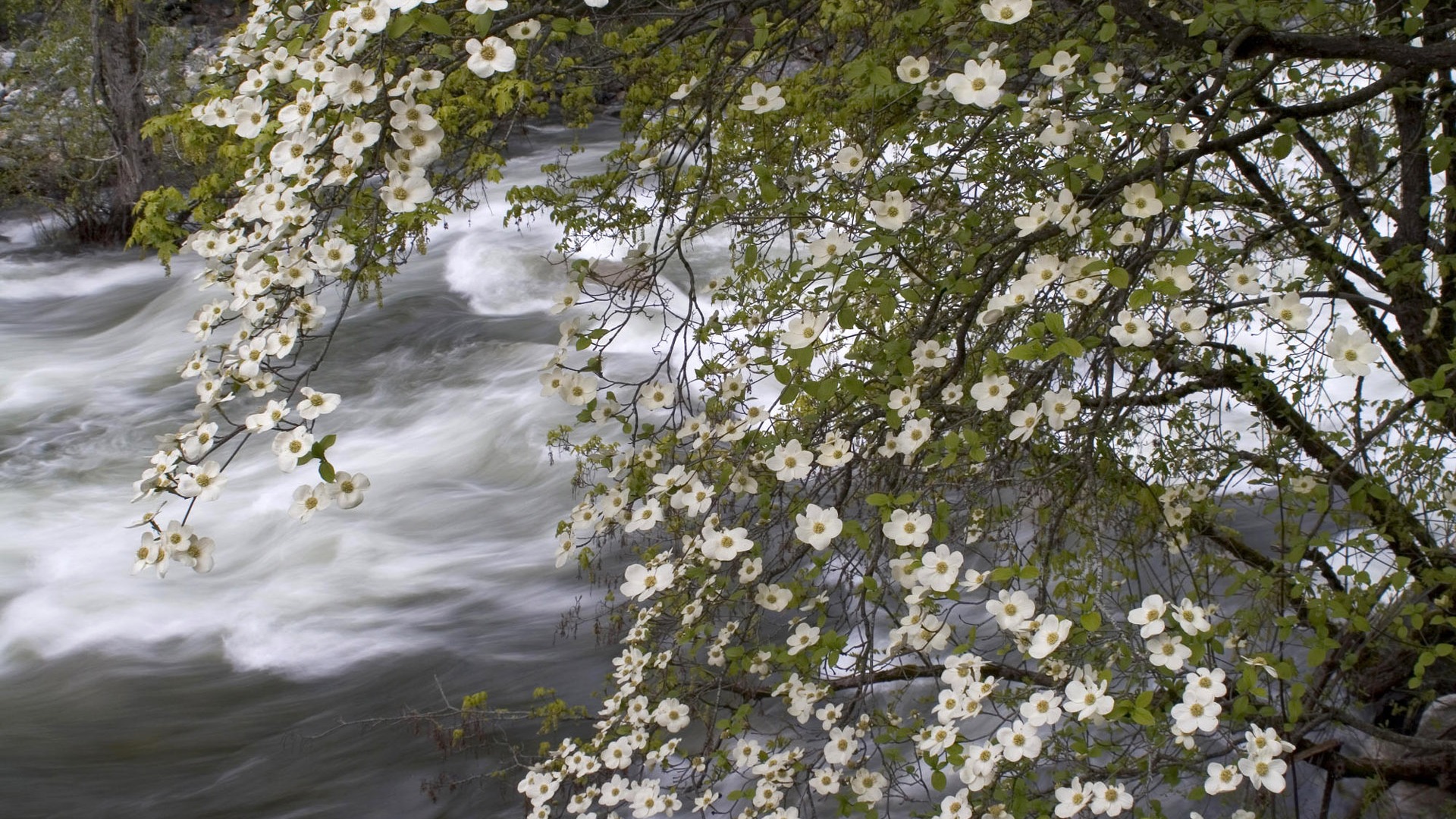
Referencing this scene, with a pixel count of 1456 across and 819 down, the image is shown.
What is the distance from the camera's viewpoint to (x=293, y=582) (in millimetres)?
6773

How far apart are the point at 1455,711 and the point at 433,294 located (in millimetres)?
7970

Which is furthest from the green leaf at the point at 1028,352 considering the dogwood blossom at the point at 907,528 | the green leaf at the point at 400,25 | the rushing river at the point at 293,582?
the rushing river at the point at 293,582

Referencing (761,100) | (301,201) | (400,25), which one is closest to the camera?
(400,25)

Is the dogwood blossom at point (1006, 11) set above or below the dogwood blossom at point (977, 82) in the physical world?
above

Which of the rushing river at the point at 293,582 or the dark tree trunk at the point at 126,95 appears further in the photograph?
the dark tree trunk at the point at 126,95

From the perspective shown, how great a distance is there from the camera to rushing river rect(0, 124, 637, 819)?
5.21 m

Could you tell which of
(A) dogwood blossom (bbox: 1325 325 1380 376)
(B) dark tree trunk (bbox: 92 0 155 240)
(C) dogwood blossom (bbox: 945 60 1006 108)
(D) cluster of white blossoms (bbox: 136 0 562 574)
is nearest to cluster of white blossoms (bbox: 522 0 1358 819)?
(C) dogwood blossom (bbox: 945 60 1006 108)

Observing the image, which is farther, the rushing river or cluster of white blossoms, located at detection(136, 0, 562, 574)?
the rushing river

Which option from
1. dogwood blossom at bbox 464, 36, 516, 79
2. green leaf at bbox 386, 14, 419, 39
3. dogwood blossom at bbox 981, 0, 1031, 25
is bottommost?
dogwood blossom at bbox 464, 36, 516, 79

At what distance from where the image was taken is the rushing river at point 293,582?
521 cm

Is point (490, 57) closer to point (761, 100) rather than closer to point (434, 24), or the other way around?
point (434, 24)

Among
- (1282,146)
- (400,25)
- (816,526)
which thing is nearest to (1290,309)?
(1282,146)

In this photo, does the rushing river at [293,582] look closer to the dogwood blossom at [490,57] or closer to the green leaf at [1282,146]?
the dogwood blossom at [490,57]

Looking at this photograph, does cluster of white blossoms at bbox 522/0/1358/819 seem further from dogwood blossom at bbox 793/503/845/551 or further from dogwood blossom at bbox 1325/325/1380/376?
dogwood blossom at bbox 1325/325/1380/376
